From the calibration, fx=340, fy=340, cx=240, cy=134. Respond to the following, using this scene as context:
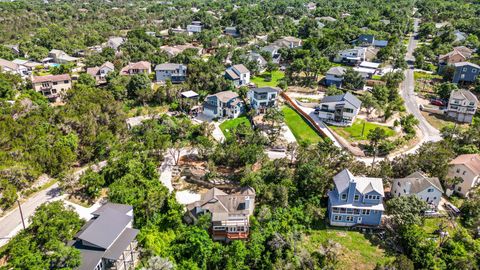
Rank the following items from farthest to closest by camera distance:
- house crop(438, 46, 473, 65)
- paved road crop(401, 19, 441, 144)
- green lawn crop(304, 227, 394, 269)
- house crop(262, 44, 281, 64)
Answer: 1. house crop(262, 44, 281, 64)
2. house crop(438, 46, 473, 65)
3. paved road crop(401, 19, 441, 144)
4. green lawn crop(304, 227, 394, 269)

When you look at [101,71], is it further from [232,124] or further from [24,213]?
[24,213]

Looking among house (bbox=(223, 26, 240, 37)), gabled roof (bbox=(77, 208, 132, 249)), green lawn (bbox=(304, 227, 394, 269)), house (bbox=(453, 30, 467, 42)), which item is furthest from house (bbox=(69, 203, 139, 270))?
house (bbox=(453, 30, 467, 42))

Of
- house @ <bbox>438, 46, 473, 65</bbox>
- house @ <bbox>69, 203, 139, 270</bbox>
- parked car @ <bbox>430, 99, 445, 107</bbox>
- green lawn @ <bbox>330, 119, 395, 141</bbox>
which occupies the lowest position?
house @ <bbox>69, 203, 139, 270</bbox>

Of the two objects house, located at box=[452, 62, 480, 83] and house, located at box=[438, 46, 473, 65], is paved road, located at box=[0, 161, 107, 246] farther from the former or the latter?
house, located at box=[438, 46, 473, 65]

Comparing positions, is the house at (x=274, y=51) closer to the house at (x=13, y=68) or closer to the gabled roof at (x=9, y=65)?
the house at (x=13, y=68)

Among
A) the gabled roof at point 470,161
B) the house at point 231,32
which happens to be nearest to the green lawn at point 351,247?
the gabled roof at point 470,161

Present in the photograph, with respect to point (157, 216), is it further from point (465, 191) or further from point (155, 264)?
point (465, 191)

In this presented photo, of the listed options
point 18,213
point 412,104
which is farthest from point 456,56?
point 18,213
